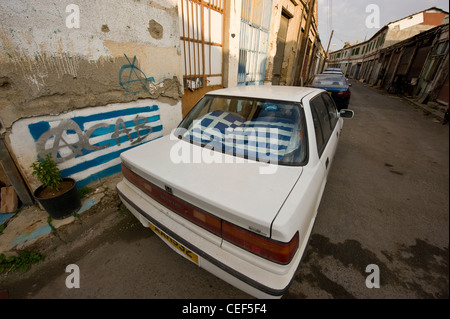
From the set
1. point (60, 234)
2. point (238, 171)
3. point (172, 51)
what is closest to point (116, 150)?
point (60, 234)

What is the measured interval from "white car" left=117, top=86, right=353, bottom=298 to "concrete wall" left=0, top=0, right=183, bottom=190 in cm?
125

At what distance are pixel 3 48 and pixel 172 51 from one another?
2.17 meters

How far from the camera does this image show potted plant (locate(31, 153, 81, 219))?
7.45ft

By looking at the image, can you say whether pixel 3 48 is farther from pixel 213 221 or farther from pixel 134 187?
pixel 213 221

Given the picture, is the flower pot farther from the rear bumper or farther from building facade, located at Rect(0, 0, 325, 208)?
the rear bumper

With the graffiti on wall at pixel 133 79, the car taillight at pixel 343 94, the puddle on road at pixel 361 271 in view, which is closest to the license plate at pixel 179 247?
the puddle on road at pixel 361 271

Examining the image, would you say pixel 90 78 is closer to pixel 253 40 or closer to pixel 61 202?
pixel 61 202

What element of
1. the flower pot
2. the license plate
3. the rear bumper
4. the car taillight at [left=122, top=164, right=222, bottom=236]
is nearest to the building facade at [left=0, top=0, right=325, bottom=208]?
the flower pot

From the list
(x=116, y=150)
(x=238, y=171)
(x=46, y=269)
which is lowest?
(x=46, y=269)

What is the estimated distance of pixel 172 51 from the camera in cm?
350

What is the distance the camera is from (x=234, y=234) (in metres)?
1.36

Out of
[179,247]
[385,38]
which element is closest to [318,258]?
[179,247]

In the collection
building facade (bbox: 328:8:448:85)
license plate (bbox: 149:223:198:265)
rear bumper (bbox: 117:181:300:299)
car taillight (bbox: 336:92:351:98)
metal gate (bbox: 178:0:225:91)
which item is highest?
building facade (bbox: 328:8:448:85)

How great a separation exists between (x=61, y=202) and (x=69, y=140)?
81cm
